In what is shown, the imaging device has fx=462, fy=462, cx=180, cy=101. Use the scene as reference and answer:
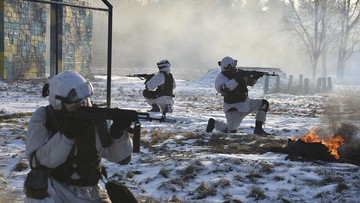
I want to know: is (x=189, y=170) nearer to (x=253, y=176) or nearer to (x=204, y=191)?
(x=204, y=191)

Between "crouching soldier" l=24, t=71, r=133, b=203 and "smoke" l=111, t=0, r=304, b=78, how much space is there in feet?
173

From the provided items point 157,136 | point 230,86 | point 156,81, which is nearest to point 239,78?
point 230,86

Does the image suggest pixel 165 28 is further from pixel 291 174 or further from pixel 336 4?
pixel 291 174

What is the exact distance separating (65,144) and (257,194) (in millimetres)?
2763

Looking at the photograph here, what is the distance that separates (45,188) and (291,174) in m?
3.70

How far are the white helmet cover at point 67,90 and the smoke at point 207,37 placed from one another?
52607mm

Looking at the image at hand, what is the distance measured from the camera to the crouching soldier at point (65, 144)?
3361 millimetres

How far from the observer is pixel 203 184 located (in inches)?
221

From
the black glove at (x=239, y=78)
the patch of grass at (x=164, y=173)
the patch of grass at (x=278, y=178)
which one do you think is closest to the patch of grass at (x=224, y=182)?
the patch of grass at (x=278, y=178)

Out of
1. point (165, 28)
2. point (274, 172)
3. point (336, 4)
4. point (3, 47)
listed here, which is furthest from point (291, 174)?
point (165, 28)

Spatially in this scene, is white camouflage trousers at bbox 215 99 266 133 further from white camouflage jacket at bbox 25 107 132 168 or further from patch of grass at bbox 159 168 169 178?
white camouflage jacket at bbox 25 107 132 168

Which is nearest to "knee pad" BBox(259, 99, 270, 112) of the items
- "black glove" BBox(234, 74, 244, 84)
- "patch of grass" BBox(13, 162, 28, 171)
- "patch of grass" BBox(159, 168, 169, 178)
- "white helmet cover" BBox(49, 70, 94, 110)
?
"black glove" BBox(234, 74, 244, 84)

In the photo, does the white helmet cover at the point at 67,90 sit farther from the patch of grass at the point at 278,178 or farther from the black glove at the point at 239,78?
the black glove at the point at 239,78

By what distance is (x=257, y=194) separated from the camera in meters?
5.35
